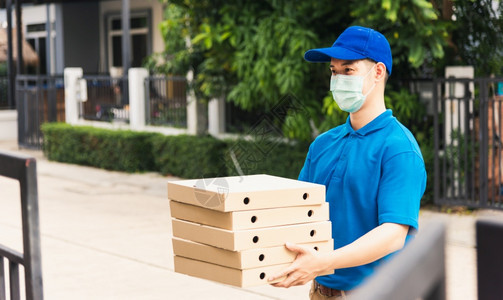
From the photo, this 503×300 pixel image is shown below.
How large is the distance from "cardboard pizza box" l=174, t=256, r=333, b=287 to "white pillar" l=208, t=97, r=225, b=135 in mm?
11025

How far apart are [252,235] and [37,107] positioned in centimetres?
1644

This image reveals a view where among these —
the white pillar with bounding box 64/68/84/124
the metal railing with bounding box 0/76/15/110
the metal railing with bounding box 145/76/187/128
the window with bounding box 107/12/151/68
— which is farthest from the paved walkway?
the window with bounding box 107/12/151/68

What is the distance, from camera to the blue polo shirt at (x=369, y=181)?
2.75 meters

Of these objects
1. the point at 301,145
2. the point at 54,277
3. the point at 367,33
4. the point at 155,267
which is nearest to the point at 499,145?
the point at 301,145

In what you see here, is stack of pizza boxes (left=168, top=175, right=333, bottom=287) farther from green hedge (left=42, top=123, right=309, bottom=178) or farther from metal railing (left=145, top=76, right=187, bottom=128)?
metal railing (left=145, top=76, right=187, bottom=128)

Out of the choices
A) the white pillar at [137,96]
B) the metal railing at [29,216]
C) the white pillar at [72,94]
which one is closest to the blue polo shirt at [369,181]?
the metal railing at [29,216]

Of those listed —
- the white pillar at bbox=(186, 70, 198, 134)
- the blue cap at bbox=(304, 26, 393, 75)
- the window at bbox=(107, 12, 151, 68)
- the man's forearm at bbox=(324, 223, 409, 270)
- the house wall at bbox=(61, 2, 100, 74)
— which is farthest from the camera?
the house wall at bbox=(61, 2, 100, 74)

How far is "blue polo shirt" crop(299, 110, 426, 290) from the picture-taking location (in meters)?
2.75

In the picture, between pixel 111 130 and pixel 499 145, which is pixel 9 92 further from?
pixel 499 145

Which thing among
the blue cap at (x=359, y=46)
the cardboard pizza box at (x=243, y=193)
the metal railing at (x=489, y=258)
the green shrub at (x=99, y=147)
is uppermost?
the blue cap at (x=359, y=46)

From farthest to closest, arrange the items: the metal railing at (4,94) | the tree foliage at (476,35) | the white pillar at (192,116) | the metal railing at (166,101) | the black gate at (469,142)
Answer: the metal railing at (4,94) → the metal railing at (166,101) → the white pillar at (192,116) → the tree foliage at (476,35) → the black gate at (469,142)

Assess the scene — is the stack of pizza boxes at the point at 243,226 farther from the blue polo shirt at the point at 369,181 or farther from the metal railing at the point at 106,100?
the metal railing at the point at 106,100

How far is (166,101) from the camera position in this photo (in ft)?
49.0

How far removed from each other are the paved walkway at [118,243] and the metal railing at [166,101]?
129cm
